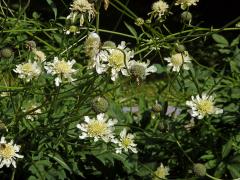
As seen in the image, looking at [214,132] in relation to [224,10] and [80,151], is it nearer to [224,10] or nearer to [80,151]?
[80,151]

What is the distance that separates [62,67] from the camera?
72.2 inches

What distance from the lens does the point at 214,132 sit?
2.11m

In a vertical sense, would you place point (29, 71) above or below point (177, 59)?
below

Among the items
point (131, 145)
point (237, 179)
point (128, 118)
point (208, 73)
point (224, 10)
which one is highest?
point (224, 10)

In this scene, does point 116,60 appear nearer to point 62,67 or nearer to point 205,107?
point 62,67

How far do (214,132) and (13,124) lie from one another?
0.66 meters

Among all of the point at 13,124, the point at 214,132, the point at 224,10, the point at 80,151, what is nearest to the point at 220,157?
the point at 214,132

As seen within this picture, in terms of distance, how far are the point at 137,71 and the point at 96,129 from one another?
307 millimetres

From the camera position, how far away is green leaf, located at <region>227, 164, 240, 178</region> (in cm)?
195

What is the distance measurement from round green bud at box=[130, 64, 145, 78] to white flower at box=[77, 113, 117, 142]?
261 millimetres

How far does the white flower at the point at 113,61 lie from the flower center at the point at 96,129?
24 cm

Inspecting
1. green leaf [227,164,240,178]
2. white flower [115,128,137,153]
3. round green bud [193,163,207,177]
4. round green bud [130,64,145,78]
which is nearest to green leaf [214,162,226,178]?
green leaf [227,164,240,178]

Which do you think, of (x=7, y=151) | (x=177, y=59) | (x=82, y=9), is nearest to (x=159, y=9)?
(x=177, y=59)

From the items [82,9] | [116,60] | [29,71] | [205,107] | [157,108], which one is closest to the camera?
[116,60]
